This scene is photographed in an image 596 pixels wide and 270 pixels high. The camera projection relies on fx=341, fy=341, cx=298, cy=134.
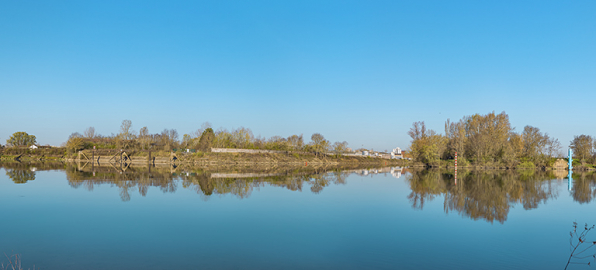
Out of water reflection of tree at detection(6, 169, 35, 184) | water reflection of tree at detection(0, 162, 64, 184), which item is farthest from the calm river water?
water reflection of tree at detection(0, 162, 64, 184)

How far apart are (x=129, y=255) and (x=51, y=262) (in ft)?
4.48

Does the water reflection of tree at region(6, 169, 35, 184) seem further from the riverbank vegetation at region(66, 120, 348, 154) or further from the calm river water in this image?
the riverbank vegetation at region(66, 120, 348, 154)

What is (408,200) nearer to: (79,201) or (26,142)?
(79,201)

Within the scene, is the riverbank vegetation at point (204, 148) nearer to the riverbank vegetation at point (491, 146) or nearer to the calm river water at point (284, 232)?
the riverbank vegetation at point (491, 146)

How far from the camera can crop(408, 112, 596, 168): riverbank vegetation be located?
54.9 m

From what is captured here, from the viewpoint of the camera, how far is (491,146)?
2142 inches

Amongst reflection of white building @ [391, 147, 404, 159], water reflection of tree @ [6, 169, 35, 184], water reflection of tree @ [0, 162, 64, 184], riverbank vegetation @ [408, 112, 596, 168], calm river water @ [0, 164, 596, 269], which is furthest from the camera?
reflection of white building @ [391, 147, 404, 159]

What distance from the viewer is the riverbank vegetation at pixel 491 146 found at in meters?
54.9

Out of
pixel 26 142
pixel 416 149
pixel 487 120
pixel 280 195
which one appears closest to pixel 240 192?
pixel 280 195

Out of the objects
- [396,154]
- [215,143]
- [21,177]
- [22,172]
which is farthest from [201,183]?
[396,154]

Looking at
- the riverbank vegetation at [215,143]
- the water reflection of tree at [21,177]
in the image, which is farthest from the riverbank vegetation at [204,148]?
the water reflection of tree at [21,177]

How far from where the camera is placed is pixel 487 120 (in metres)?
62.8

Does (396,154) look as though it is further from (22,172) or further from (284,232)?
(284,232)

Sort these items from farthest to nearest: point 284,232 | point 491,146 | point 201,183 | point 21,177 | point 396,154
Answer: point 396,154, point 491,146, point 21,177, point 201,183, point 284,232
